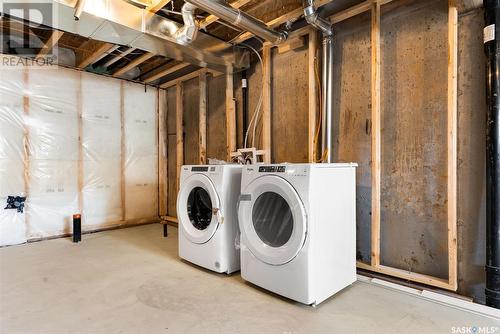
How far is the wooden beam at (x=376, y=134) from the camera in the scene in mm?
2332

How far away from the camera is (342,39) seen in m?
2.65

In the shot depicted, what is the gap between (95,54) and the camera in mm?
3377

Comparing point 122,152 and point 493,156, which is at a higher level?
point 122,152

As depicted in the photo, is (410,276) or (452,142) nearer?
(452,142)

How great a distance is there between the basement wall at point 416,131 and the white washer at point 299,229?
37 cm

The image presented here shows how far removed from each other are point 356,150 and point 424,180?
23.0 inches

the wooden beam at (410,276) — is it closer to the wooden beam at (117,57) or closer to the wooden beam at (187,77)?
the wooden beam at (187,77)

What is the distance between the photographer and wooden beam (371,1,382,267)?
2.33 m

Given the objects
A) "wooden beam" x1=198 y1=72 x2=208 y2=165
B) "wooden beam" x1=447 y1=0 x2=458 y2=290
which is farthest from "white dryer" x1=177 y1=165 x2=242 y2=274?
"wooden beam" x1=447 y1=0 x2=458 y2=290

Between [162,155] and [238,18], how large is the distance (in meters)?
2.91

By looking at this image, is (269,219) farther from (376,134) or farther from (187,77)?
(187,77)

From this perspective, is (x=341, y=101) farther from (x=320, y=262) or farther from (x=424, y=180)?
(x=320, y=262)

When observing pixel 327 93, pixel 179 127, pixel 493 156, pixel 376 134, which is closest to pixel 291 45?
pixel 327 93

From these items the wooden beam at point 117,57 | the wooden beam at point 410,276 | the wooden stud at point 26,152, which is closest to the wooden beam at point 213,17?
the wooden beam at point 117,57
